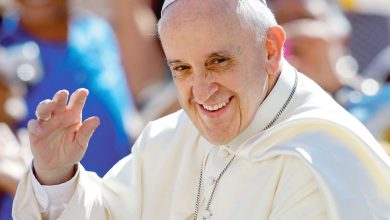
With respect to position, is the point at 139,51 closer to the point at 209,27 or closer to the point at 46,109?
the point at 46,109

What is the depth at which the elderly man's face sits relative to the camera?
12.1ft

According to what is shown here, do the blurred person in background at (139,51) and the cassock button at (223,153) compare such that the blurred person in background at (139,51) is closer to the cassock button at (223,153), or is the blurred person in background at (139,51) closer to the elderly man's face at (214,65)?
the cassock button at (223,153)

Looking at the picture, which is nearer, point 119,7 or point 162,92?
point 162,92

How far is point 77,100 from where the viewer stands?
3938mm

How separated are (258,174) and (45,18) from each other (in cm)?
288

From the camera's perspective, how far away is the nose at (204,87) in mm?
3695

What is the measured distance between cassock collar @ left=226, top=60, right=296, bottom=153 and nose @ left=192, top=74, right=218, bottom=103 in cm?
24

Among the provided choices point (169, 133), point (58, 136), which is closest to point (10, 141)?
→ point (169, 133)

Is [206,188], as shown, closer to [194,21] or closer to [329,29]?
[194,21]

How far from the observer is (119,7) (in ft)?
23.5

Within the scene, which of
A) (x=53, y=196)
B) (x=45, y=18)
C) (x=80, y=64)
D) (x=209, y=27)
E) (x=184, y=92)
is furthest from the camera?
(x=45, y=18)

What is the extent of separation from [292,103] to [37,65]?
2.57 metres

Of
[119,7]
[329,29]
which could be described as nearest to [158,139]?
[329,29]

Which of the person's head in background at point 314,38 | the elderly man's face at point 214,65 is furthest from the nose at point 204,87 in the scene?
the person's head in background at point 314,38
